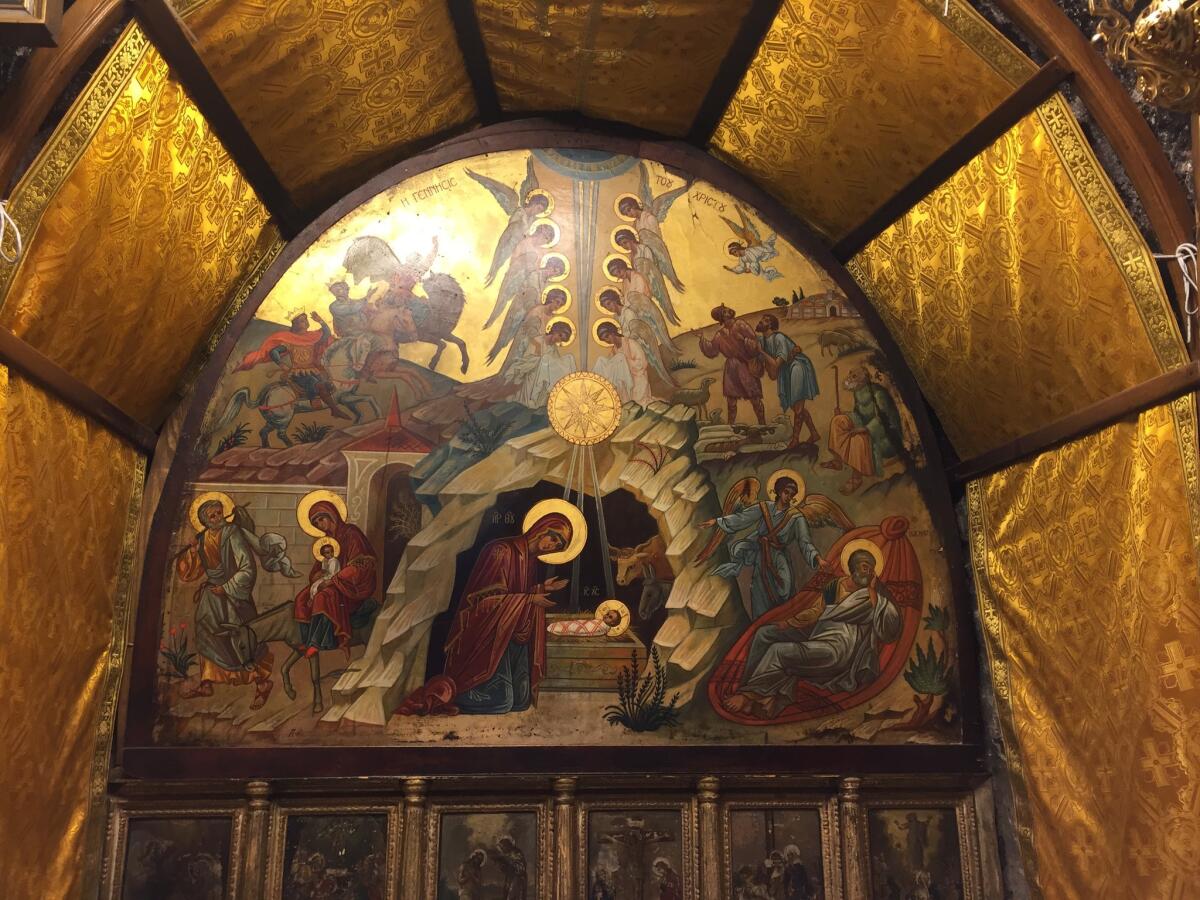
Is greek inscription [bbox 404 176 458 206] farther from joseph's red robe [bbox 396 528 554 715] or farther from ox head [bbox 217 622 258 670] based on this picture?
ox head [bbox 217 622 258 670]

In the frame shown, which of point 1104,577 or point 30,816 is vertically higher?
point 1104,577

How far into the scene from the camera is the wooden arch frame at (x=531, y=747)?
626 cm

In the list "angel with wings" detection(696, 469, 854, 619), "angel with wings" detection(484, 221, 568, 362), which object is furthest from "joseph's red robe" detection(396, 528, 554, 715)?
"angel with wings" detection(484, 221, 568, 362)

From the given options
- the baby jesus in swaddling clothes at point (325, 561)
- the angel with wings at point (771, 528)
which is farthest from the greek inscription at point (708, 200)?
the baby jesus in swaddling clothes at point (325, 561)

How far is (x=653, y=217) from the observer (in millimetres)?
7410

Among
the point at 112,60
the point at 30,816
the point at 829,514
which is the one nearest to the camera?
the point at 112,60

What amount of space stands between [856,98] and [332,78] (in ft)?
9.67

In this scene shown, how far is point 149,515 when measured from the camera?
21.3ft

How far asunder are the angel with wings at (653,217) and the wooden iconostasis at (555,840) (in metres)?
3.01

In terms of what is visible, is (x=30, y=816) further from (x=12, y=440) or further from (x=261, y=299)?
(x=261, y=299)

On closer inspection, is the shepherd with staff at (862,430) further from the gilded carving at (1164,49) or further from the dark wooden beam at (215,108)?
the dark wooden beam at (215,108)

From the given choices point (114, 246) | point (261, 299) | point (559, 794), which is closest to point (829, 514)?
point (559, 794)

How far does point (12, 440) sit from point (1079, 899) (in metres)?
5.59

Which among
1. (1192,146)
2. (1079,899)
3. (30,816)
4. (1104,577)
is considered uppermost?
(1192,146)
